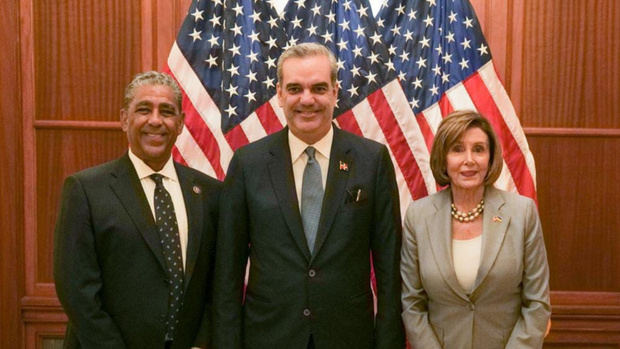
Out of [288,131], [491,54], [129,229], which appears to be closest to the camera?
[129,229]

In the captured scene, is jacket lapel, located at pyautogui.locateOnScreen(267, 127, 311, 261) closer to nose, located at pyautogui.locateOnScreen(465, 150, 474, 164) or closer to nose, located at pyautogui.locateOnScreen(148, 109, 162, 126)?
nose, located at pyautogui.locateOnScreen(148, 109, 162, 126)

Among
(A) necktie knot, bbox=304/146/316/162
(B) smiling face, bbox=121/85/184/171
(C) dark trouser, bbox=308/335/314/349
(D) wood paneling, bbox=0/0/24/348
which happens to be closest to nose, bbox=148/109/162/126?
(B) smiling face, bbox=121/85/184/171

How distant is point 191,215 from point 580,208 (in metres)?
2.35

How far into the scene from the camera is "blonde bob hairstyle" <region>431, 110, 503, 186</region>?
2.29 meters

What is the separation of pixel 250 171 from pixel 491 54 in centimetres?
179

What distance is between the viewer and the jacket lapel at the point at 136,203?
2.19 meters

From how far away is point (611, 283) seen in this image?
3.56 m

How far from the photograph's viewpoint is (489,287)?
2.22 m

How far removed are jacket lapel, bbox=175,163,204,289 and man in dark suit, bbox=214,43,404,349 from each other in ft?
0.30

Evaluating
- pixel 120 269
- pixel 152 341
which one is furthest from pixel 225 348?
pixel 120 269

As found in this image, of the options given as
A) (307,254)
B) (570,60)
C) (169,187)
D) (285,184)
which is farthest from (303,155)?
(570,60)

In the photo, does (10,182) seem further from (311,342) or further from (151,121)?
(311,342)

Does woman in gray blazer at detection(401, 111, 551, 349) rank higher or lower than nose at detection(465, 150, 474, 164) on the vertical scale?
lower

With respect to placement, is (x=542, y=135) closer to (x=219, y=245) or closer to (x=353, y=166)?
(x=353, y=166)
